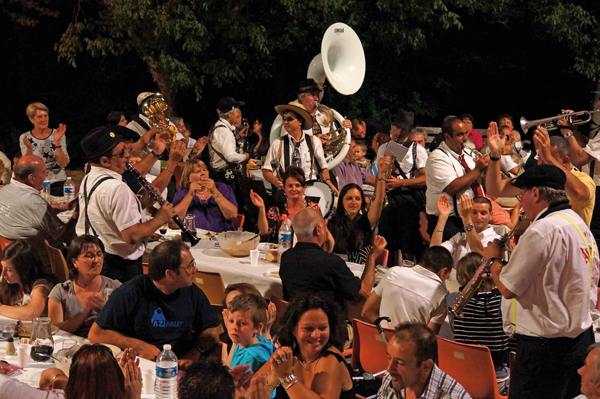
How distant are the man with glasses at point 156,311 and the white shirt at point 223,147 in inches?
171

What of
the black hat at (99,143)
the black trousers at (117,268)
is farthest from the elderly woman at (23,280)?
the black hat at (99,143)

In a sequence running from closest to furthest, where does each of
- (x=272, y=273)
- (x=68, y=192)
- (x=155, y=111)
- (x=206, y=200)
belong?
(x=272, y=273)
(x=206, y=200)
(x=68, y=192)
(x=155, y=111)

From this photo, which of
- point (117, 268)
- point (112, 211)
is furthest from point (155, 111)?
point (112, 211)

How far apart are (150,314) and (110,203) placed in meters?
1.00

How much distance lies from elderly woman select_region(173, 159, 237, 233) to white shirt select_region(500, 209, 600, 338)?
346cm

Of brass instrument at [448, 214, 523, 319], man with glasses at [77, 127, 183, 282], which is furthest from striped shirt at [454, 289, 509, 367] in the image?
man with glasses at [77, 127, 183, 282]

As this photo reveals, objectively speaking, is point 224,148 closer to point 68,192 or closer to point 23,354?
point 68,192

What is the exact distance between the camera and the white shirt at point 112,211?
4938 millimetres

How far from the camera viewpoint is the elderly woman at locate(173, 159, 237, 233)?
6836mm

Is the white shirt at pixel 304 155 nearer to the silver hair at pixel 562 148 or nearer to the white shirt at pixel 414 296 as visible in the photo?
the silver hair at pixel 562 148

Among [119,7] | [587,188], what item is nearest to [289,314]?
[587,188]

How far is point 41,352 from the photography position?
3.93 m

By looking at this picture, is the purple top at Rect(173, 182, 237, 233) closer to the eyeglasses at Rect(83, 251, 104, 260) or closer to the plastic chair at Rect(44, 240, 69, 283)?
the plastic chair at Rect(44, 240, 69, 283)

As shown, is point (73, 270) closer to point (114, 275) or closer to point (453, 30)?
point (114, 275)
